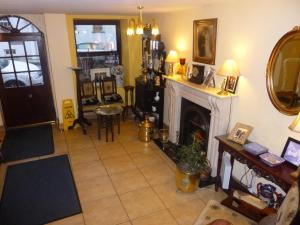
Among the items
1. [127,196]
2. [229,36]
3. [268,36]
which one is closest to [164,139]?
[127,196]

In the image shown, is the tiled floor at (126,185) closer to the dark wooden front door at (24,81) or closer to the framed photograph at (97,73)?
the dark wooden front door at (24,81)

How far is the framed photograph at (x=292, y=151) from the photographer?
241 cm

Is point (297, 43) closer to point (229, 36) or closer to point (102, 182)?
point (229, 36)

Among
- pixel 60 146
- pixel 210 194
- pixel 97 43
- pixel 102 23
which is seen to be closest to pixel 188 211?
pixel 210 194

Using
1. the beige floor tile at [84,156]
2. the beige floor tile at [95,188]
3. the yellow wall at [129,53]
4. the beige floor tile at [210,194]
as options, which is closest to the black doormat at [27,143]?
the beige floor tile at [84,156]

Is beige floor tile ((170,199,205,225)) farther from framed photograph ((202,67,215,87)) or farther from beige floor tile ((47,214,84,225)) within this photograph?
framed photograph ((202,67,215,87))

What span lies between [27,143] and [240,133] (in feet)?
12.9

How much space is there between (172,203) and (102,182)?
1085 millimetres

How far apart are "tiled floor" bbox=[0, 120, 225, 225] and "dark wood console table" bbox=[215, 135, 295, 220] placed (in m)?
0.39

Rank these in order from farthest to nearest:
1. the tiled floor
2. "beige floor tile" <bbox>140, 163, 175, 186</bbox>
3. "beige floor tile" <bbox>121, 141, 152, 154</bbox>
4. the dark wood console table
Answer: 1. "beige floor tile" <bbox>121, 141, 152, 154</bbox>
2. "beige floor tile" <bbox>140, 163, 175, 186</bbox>
3. the tiled floor
4. the dark wood console table

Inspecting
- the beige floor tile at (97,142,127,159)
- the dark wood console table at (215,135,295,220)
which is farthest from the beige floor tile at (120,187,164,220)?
the beige floor tile at (97,142,127,159)

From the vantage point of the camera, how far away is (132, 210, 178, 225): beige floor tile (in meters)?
2.78

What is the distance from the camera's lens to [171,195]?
324 cm

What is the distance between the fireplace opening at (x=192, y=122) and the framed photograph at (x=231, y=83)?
53 centimetres
